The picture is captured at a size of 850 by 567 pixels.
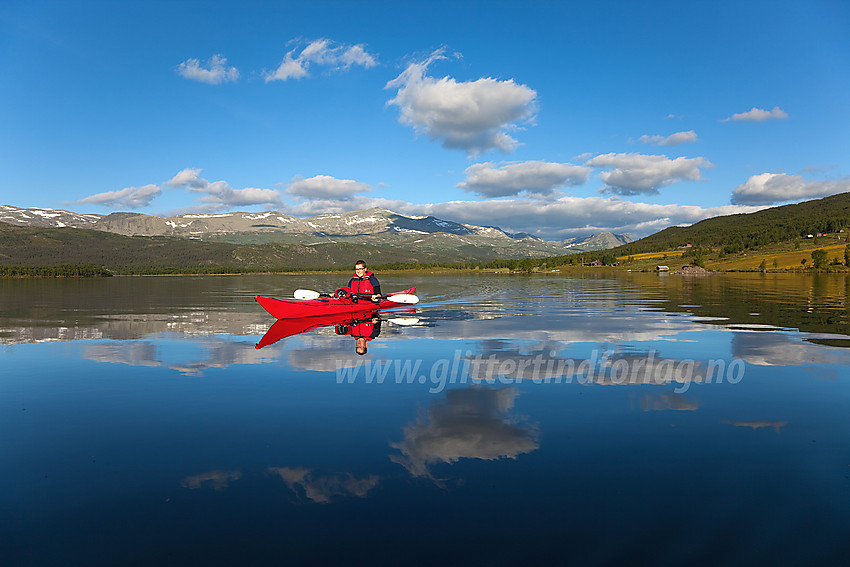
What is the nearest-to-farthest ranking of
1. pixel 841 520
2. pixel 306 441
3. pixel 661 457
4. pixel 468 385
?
pixel 841 520 < pixel 661 457 < pixel 306 441 < pixel 468 385

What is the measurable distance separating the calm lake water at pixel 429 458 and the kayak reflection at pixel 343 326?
15.1 ft

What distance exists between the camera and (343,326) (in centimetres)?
3105

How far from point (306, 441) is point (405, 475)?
276 cm

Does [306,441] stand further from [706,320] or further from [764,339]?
[706,320]

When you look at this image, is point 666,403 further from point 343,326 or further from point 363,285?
point 363,285

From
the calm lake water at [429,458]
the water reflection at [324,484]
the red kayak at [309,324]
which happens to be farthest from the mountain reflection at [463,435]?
the red kayak at [309,324]

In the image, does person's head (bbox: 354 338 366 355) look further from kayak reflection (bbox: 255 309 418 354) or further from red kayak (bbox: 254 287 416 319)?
red kayak (bbox: 254 287 416 319)

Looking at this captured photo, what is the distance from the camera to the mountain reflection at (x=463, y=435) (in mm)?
9406

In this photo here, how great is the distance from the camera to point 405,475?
8.53 metres

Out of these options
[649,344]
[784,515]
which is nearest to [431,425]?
[784,515]

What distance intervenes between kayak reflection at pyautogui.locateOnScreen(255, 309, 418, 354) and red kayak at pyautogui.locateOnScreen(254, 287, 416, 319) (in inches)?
17.2

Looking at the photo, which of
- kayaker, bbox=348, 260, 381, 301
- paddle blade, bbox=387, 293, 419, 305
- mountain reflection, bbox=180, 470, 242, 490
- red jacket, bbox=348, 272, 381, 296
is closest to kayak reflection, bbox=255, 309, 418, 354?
paddle blade, bbox=387, 293, 419, 305

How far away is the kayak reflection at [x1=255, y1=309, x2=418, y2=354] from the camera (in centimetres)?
2520

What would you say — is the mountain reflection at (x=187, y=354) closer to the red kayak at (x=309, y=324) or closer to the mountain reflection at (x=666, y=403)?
the red kayak at (x=309, y=324)
